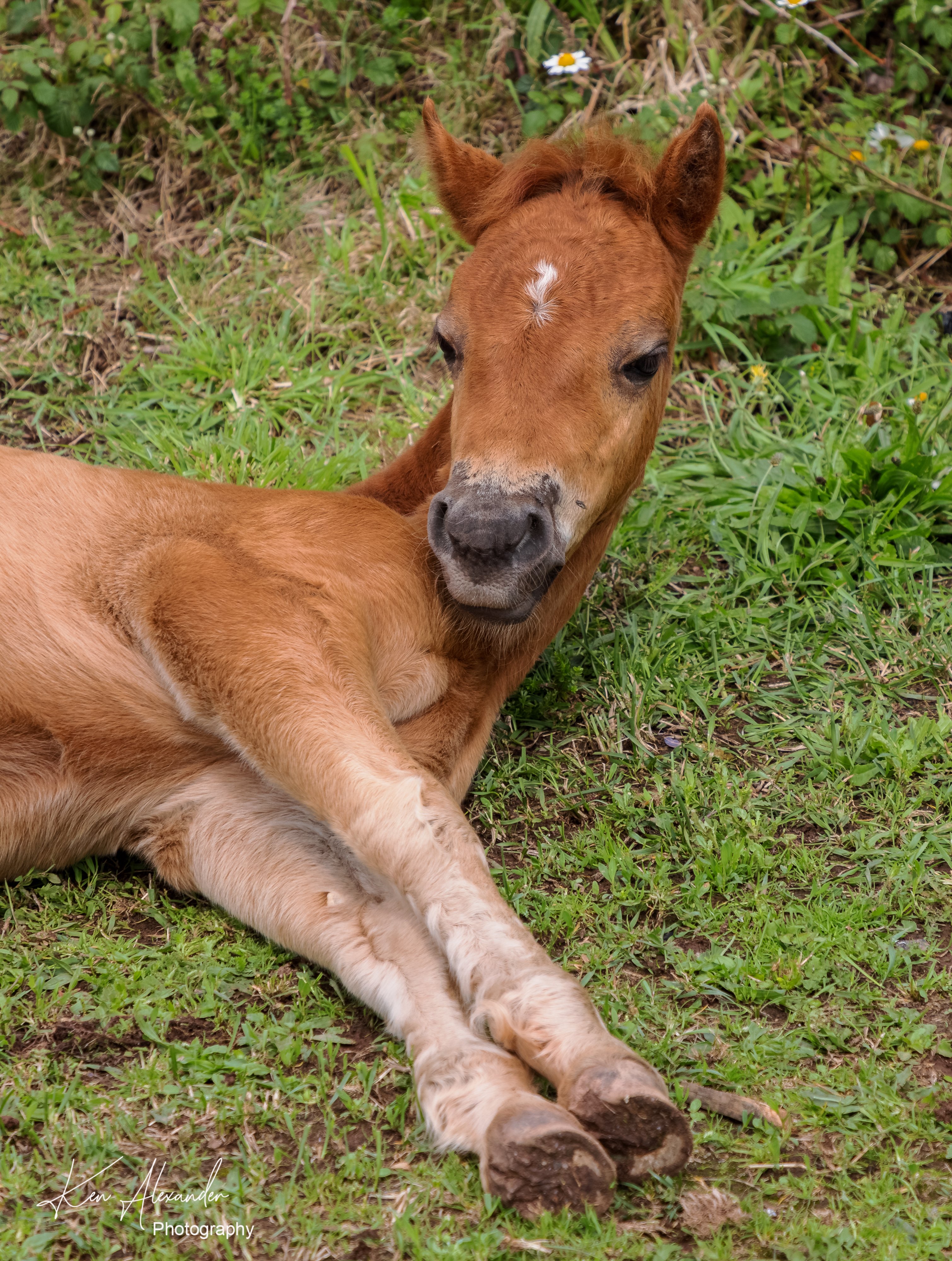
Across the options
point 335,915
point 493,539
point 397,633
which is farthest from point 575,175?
point 335,915

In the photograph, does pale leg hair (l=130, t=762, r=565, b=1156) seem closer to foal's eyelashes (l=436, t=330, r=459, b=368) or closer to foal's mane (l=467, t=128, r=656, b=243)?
foal's eyelashes (l=436, t=330, r=459, b=368)

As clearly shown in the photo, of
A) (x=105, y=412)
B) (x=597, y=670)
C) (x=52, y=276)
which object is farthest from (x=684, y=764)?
(x=52, y=276)

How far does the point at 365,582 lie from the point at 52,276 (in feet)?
11.9

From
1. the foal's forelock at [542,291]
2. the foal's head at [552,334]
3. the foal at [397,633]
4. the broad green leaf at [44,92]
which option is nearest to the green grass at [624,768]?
the foal at [397,633]

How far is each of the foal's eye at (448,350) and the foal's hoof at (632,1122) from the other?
7.14 feet

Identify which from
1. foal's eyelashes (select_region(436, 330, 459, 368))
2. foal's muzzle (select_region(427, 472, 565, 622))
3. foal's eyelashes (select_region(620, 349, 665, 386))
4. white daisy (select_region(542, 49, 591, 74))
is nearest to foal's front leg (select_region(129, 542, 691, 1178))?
foal's muzzle (select_region(427, 472, 565, 622))

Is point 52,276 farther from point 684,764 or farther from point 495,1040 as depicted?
point 495,1040

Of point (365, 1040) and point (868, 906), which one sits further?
point (868, 906)

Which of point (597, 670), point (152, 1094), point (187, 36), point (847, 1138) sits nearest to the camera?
point (847, 1138)

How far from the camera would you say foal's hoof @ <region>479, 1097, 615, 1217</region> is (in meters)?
2.27

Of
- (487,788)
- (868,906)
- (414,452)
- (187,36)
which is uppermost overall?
(187,36)

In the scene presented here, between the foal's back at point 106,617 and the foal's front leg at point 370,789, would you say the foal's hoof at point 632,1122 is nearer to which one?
the foal's front leg at point 370,789

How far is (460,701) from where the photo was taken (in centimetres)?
364

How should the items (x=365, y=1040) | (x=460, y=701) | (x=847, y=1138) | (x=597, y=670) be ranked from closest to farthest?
(x=847, y=1138)
(x=365, y=1040)
(x=460, y=701)
(x=597, y=670)
